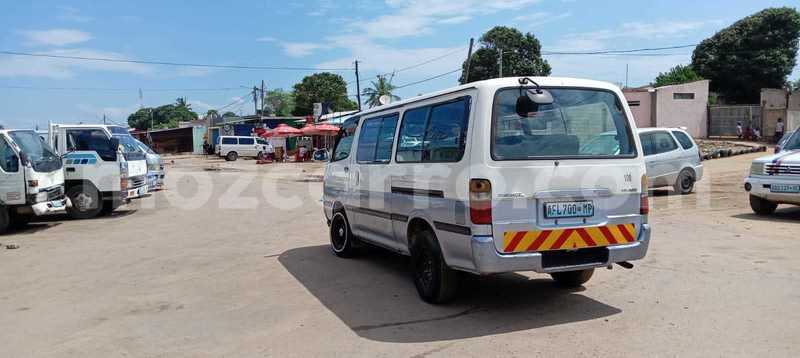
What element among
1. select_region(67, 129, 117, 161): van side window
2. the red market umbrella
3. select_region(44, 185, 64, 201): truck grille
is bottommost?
→ select_region(44, 185, 64, 201): truck grille

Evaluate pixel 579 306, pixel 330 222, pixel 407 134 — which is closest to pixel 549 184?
pixel 579 306

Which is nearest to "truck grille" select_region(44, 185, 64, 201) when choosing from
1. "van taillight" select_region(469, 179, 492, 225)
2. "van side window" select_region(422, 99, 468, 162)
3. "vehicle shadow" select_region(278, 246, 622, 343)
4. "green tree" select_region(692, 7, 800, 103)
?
"vehicle shadow" select_region(278, 246, 622, 343)

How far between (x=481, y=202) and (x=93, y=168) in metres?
11.4

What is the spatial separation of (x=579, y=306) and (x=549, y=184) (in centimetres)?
132

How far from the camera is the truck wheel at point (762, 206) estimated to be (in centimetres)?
1095

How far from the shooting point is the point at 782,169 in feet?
33.7

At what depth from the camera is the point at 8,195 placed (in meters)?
11.1

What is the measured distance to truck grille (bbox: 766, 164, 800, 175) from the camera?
1008 centimetres

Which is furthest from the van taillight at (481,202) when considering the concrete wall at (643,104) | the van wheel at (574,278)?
the concrete wall at (643,104)

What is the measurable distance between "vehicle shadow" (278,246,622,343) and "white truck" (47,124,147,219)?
7864 mm

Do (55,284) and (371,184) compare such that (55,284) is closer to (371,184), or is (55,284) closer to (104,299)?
(104,299)

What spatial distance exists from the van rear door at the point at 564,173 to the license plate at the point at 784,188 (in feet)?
20.9

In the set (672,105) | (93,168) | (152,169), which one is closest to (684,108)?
(672,105)

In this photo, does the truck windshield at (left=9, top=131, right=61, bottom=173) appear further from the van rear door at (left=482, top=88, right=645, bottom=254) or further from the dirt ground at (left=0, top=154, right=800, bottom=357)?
the van rear door at (left=482, top=88, right=645, bottom=254)
